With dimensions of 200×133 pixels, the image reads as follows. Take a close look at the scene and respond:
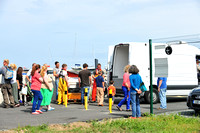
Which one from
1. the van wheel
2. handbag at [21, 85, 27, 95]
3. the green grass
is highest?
handbag at [21, 85, 27, 95]

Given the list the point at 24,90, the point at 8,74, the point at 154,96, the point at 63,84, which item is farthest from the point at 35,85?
the point at 154,96

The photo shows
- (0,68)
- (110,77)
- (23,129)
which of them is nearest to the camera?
(23,129)

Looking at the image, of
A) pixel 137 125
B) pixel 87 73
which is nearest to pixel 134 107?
pixel 137 125

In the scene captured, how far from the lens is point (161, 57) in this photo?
14.8m

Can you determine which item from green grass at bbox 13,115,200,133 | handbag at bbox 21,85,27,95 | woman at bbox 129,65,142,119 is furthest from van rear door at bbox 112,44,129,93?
green grass at bbox 13,115,200,133

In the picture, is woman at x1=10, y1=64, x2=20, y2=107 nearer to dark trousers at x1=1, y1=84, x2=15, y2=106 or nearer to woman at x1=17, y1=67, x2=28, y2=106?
dark trousers at x1=1, y1=84, x2=15, y2=106

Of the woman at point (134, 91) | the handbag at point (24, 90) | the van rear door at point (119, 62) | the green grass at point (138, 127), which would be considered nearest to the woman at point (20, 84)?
the handbag at point (24, 90)

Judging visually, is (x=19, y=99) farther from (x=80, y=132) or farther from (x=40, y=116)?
(x=80, y=132)

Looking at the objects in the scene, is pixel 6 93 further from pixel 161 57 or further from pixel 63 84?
pixel 161 57

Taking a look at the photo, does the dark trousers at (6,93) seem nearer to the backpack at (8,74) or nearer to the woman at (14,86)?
the woman at (14,86)

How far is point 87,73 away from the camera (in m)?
14.6

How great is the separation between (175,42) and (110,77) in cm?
516

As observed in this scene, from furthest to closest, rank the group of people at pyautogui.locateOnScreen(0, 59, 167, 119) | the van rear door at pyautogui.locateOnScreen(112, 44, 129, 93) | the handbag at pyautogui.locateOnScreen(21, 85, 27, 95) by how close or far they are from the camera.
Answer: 1. the van rear door at pyautogui.locateOnScreen(112, 44, 129, 93)
2. the handbag at pyautogui.locateOnScreen(21, 85, 27, 95)
3. the group of people at pyautogui.locateOnScreen(0, 59, 167, 119)

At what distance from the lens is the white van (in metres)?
14.5
